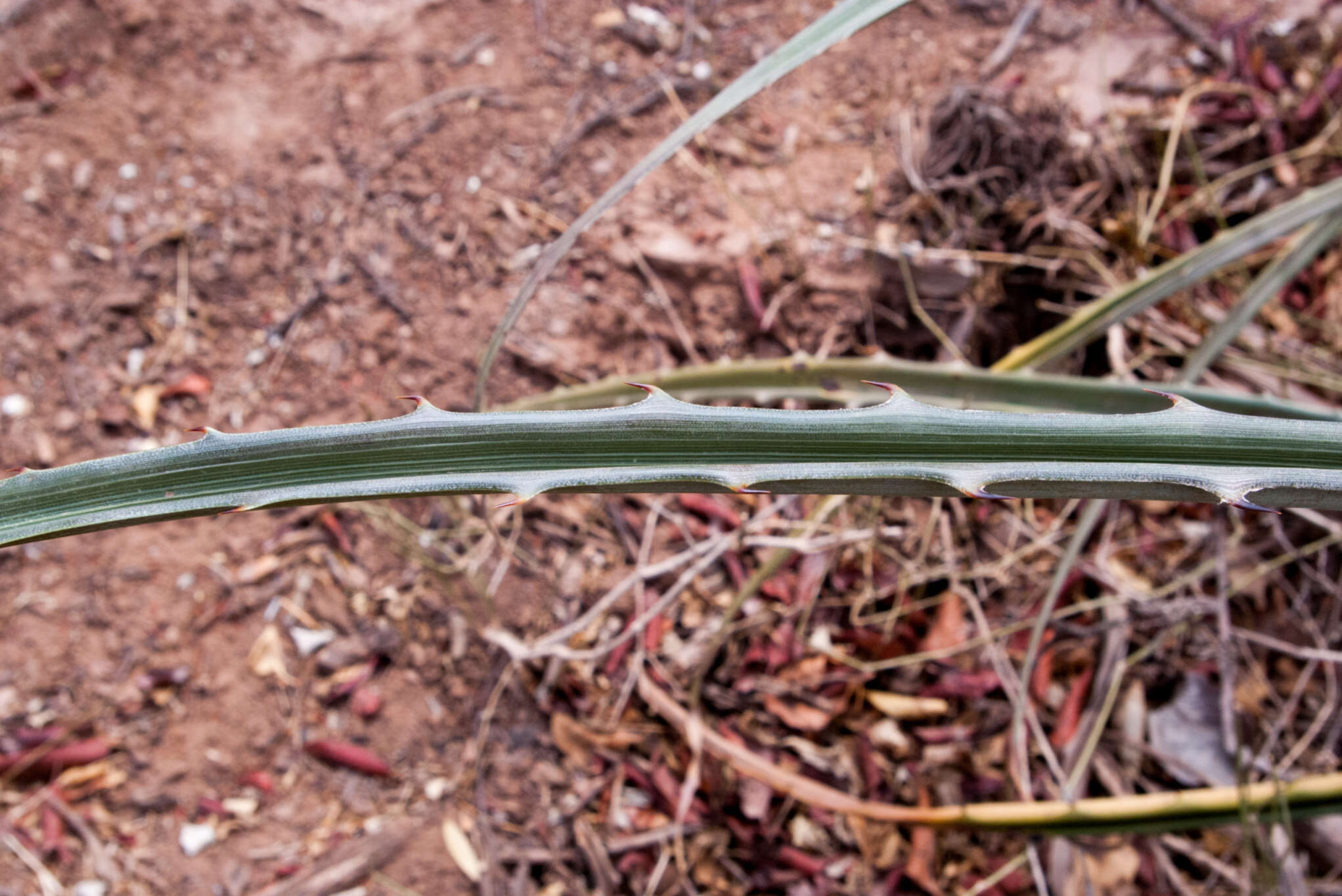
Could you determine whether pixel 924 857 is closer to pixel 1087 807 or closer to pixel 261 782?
pixel 1087 807

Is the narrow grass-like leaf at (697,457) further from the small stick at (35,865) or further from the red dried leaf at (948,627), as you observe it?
the small stick at (35,865)

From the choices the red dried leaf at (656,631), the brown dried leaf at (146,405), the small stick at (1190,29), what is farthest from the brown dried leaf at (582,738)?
the small stick at (1190,29)

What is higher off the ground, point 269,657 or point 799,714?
point 799,714

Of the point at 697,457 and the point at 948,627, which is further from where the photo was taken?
the point at 948,627

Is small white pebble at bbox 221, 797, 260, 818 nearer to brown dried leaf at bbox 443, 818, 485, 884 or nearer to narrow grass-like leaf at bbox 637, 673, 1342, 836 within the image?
brown dried leaf at bbox 443, 818, 485, 884

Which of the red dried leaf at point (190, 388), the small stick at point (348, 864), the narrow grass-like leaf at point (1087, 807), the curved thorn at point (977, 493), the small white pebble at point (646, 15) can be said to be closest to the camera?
the curved thorn at point (977, 493)

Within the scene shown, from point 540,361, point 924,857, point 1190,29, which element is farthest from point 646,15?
point 924,857

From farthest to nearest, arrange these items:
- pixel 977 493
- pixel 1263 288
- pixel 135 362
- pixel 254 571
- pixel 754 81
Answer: pixel 135 362, pixel 254 571, pixel 1263 288, pixel 754 81, pixel 977 493
